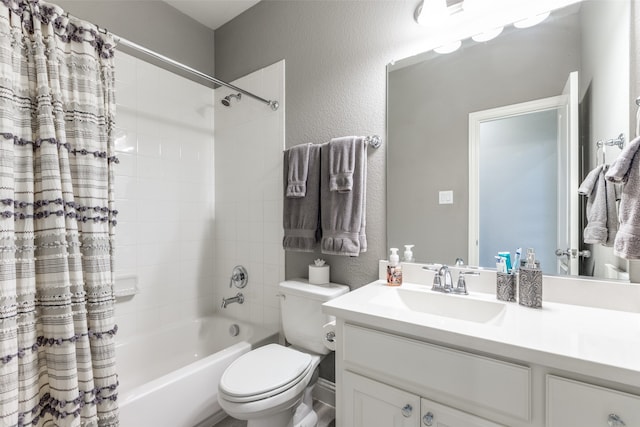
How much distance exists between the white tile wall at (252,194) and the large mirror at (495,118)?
80cm

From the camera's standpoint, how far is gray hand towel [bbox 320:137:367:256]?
1.50m

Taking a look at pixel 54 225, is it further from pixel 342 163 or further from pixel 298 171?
pixel 342 163

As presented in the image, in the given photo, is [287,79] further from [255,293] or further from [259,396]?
[259,396]

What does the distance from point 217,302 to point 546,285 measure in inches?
84.2

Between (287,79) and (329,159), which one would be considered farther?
(287,79)

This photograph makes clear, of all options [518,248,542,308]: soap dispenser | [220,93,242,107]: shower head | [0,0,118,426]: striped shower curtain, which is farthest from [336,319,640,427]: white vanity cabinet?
[220,93,242,107]: shower head

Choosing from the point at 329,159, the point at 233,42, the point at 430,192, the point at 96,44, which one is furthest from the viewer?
the point at 233,42

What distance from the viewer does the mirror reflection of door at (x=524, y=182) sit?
1098 millimetres

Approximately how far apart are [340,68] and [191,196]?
1400 millimetres

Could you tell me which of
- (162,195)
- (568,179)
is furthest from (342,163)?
(162,195)

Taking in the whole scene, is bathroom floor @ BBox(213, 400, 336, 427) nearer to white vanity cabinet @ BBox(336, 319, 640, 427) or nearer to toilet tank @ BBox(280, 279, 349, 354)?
toilet tank @ BBox(280, 279, 349, 354)

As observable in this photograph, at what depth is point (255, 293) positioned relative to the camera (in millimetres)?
2061

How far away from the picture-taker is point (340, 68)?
1.66 meters

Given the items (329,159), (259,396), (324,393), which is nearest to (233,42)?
(329,159)
